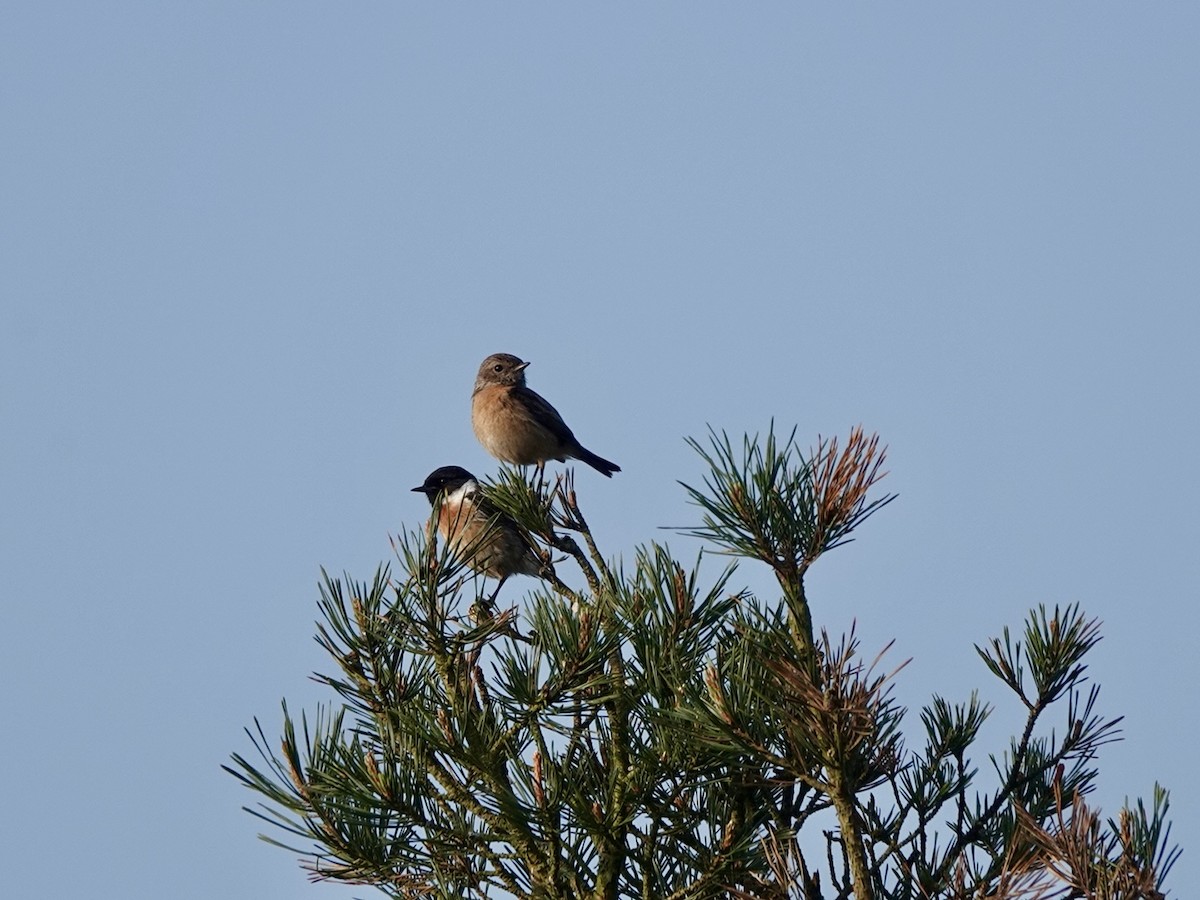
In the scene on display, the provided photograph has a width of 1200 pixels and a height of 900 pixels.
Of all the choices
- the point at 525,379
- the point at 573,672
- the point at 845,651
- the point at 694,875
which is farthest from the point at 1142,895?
the point at 525,379

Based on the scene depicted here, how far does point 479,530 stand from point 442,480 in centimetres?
319

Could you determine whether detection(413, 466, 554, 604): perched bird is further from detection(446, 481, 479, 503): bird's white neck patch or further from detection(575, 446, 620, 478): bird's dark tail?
detection(575, 446, 620, 478): bird's dark tail

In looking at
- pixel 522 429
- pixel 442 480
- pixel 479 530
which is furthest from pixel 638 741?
pixel 522 429

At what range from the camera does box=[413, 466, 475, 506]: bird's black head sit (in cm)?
869

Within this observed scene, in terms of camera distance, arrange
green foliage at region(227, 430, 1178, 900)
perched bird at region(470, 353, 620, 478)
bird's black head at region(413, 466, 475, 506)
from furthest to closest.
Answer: perched bird at region(470, 353, 620, 478), bird's black head at region(413, 466, 475, 506), green foliage at region(227, 430, 1178, 900)

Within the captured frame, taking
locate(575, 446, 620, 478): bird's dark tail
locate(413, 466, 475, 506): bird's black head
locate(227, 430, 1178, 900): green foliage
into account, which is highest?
locate(575, 446, 620, 478): bird's dark tail

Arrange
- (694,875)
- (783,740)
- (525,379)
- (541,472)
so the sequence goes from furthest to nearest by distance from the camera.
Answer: (525,379) → (541,472) → (694,875) → (783,740)

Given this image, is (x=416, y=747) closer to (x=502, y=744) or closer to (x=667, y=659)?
(x=502, y=744)

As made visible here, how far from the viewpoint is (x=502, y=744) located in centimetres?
402

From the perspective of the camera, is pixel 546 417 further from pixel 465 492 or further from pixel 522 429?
pixel 465 492

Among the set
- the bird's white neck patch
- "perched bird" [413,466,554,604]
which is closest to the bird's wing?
"perched bird" [413,466,554,604]

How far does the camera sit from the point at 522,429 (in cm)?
1195

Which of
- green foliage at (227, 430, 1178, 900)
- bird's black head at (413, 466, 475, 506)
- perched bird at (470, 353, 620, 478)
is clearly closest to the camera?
green foliage at (227, 430, 1178, 900)

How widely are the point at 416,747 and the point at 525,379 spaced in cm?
944
